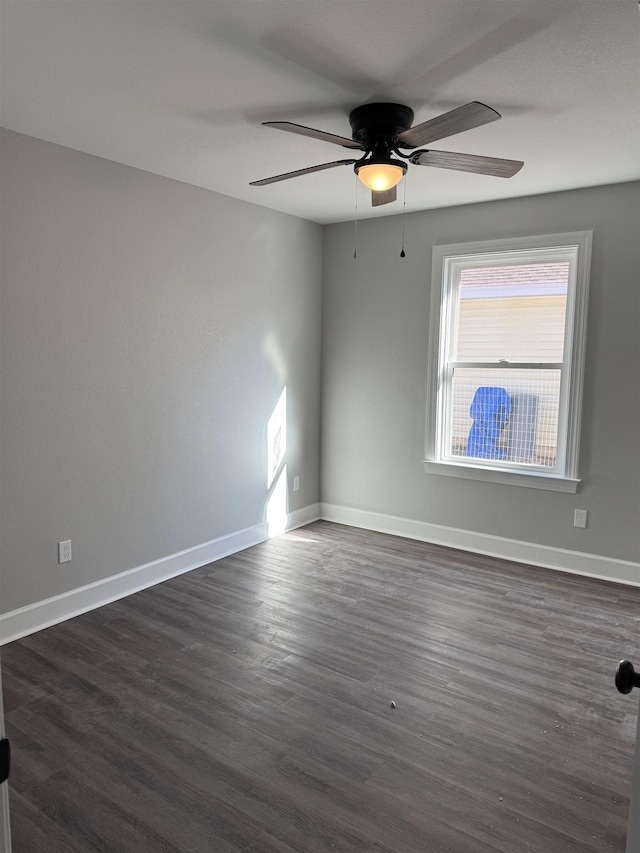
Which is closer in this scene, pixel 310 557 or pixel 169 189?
pixel 169 189

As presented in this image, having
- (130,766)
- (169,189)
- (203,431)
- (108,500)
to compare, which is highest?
(169,189)

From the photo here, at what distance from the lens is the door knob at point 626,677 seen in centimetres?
95

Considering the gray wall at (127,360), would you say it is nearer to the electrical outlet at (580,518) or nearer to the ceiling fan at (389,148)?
the ceiling fan at (389,148)

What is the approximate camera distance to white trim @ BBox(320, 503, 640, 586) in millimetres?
3877

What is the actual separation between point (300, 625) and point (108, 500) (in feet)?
4.29

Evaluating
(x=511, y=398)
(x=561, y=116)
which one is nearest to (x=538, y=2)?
(x=561, y=116)

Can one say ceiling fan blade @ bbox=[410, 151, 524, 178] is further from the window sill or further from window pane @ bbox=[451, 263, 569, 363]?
the window sill

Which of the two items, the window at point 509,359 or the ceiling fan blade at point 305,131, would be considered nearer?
the ceiling fan blade at point 305,131

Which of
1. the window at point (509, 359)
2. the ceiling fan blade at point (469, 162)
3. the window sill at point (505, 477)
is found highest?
the ceiling fan blade at point (469, 162)

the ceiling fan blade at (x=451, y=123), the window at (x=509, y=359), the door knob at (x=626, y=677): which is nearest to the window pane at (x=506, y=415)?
the window at (x=509, y=359)

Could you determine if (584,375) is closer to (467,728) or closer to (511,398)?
(511,398)

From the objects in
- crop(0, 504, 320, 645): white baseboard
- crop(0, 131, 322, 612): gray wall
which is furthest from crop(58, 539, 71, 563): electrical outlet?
crop(0, 504, 320, 645): white baseboard

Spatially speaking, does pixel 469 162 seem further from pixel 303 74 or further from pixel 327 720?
pixel 327 720

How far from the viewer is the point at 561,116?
8.45ft
